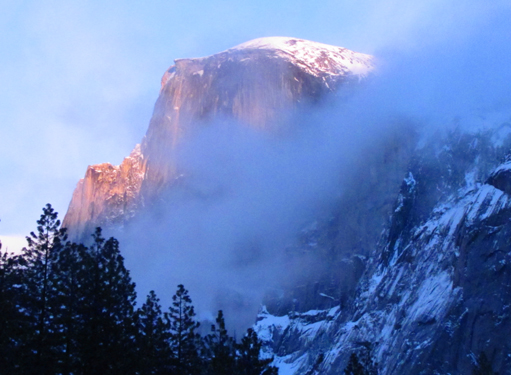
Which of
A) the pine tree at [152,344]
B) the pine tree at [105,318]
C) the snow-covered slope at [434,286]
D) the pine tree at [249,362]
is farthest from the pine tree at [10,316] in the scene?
the snow-covered slope at [434,286]

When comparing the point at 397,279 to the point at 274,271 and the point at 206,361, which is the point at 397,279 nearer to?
the point at 274,271

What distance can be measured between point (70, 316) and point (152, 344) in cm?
748

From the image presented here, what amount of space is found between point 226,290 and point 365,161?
160ft

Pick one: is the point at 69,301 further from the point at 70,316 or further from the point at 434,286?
the point at 434,286

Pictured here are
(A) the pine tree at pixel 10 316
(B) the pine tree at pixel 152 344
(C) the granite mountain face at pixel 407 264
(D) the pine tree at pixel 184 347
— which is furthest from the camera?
(C) the granite mountain face at pixel 407 264

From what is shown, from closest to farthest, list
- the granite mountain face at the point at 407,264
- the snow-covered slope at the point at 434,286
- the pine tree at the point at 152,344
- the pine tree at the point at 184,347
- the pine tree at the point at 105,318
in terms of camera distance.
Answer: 1. the pine tree at the point at 105,318
2. the pine tree at the point at 152,344
3. the pine tree at the point at 184,347
4. the snow-covered slope at the point at 434,286
5. the granite mountain face at the point at 407,264

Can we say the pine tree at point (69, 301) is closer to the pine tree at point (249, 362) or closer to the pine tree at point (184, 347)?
the pine tree at point (184, 347)

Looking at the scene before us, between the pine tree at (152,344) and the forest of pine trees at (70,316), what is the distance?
0.08 metres

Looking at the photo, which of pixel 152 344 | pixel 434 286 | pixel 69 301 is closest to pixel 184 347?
pixel 152 344

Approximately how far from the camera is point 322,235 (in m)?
179

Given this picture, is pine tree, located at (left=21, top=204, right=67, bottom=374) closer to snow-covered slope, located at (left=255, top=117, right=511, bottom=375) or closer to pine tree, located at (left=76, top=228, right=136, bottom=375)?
pine tree, located at (left=76, top=228, right=136, bottom=375)

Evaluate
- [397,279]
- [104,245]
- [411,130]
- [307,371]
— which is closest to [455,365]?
[397,279]

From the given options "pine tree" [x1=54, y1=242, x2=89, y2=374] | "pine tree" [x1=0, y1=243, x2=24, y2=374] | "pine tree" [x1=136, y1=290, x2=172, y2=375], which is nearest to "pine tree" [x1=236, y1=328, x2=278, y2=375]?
"pine tree" [x1=136, y1=290, x2=172, y2=375]

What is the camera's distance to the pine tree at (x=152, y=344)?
48884mm
